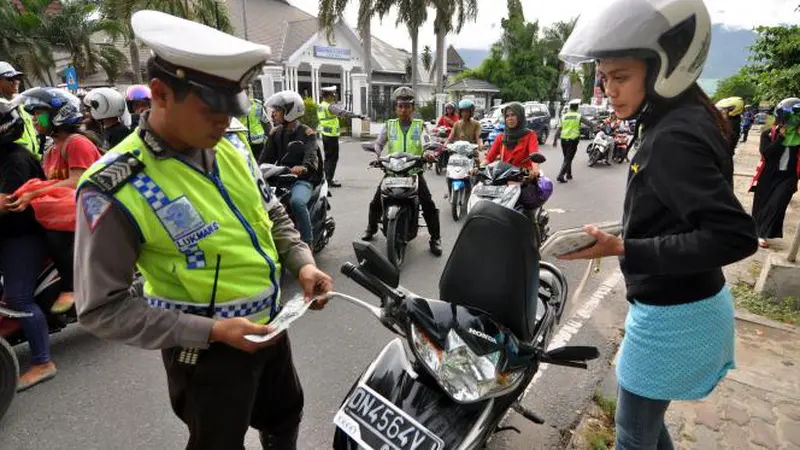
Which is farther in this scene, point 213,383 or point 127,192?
point 213,383

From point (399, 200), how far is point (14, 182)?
10.3 feet

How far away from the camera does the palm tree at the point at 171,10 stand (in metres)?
17.3

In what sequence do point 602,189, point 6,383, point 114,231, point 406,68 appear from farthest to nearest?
point 406,68 < point 602,189 < point 6,383 < point 114,231

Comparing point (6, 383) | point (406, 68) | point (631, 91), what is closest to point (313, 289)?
point (631, 91)

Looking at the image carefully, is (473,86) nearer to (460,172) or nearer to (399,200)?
(460,172)

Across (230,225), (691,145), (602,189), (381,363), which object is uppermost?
(691,145)

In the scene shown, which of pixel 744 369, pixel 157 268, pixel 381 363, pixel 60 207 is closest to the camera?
pixel 157 268

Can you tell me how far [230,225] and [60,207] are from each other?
6.65 feet

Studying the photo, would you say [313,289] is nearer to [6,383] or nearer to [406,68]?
[6,383]

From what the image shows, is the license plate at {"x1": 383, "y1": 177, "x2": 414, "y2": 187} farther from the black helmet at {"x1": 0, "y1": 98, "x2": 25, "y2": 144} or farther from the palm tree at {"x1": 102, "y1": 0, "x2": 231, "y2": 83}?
the palm tree at {"x1": 102, "y1": 0, "x2": 231, "y2": 83}

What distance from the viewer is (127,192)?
128 centimetres

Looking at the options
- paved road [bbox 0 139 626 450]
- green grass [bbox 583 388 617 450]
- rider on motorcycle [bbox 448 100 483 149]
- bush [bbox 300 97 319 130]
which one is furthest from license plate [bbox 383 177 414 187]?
bush [bbox 300 97 319 130]

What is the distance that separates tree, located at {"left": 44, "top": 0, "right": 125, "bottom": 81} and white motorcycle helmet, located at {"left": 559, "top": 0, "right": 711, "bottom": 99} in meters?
21.9

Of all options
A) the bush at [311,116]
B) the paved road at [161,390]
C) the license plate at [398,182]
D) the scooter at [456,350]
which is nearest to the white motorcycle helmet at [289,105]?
the license plate at [398,182]
